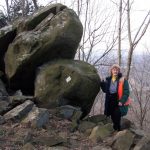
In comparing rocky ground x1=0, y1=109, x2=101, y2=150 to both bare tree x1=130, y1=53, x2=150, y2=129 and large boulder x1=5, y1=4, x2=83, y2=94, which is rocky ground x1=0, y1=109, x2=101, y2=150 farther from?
bare tree x1=130, y1=53, x2=150, y2=129

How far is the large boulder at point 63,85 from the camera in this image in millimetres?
10547

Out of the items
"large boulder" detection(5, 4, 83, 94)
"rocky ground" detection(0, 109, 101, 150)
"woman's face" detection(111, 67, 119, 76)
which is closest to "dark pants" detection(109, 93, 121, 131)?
"woman's face" detection(111, 67, 119, 76)

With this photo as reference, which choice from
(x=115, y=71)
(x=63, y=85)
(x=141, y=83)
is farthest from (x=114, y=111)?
(x=141, y=83)

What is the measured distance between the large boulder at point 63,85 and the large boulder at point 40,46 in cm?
50

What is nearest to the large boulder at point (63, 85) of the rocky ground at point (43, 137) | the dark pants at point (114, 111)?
the rocky ground at point (43, 137)

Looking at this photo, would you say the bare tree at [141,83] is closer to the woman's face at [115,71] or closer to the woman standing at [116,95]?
the woman standing at [116,95]

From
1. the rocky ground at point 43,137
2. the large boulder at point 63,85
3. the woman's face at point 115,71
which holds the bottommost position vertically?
the rocky ground at point 43,137

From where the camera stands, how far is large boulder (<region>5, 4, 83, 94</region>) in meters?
11.0

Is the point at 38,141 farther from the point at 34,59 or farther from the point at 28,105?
the point at 34,59

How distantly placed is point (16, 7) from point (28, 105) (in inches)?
599

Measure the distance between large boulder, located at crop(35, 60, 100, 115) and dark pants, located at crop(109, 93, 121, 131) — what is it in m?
1.07

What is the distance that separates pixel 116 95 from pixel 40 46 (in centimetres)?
280

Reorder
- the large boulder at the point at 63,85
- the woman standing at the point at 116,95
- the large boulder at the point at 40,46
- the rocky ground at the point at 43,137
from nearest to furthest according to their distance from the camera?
the rocky ground at the point at 43,137, the woman standing at the point at 116,95, the large boulder at the point at 63,85, the large boulder at the point at 40,46

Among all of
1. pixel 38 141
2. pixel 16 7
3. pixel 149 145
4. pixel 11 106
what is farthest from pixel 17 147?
pixel 16 7
